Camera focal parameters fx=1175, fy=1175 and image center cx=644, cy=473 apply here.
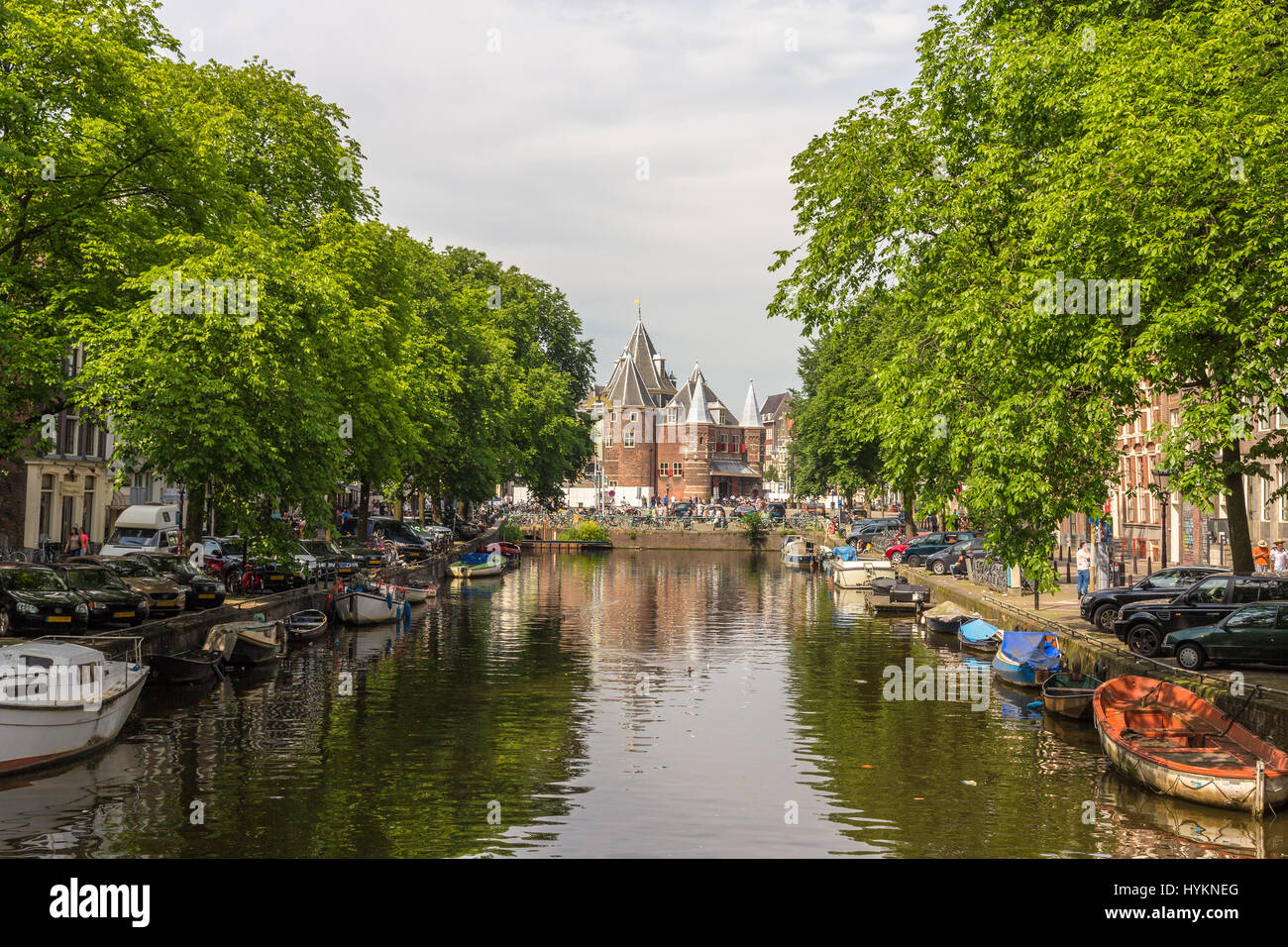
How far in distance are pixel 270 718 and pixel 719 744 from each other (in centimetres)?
866

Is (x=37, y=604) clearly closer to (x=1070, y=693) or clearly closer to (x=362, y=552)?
(x=1070, y=693)

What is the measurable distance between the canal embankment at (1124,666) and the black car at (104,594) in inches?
841

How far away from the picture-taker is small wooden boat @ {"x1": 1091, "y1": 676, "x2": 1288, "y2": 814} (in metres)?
15.6

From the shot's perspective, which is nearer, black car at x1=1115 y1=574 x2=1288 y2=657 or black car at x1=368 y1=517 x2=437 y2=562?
black car at x1=1115 y1=574 x2=1288 y2=657

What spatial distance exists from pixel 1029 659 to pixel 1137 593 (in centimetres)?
477

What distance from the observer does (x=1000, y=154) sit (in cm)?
2297

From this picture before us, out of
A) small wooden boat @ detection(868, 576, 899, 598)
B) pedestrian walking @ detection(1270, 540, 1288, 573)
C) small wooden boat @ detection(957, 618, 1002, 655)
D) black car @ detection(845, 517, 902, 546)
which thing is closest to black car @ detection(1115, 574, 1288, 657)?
small wooden boat @ detection(957, 618, 1002, 655)

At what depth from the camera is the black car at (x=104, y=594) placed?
2611cm

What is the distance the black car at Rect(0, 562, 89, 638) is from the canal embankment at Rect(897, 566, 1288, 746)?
70.8 feet

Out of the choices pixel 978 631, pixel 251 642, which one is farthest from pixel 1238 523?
pixel 251 642

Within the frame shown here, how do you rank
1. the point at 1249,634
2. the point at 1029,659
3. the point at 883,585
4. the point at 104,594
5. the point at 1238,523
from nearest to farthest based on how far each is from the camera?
the point at 1249,634
the point at 1238,523
the point at 104,594
the point at 1029,659
the point at 883,585

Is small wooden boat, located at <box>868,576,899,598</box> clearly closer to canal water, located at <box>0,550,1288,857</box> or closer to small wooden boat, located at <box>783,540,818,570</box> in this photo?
canal water, located at <box>0,550,1288,857</box>

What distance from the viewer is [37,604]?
24141 millimetres
